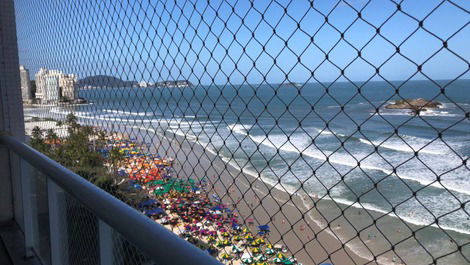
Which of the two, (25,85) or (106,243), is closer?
(106,243)

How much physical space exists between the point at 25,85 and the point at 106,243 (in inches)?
94.7

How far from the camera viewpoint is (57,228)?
171cm

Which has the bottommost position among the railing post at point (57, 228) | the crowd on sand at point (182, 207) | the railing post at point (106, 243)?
the crowd on sand at point (182, 207)

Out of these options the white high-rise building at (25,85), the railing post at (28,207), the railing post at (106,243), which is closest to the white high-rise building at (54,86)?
Result: the white high-rise building at (25,85)

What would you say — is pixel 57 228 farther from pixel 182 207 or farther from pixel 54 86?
pixel 182 207

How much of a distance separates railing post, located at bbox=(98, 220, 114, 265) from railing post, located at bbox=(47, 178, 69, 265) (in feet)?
2.11

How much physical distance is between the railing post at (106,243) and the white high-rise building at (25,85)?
86.0 inches

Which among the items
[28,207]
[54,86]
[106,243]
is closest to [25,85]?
[54,86]

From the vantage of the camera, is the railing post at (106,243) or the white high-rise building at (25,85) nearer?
the railing post at (106,243)

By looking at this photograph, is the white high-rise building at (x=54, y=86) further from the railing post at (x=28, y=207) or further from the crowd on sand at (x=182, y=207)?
the railing post at (x=28, y=207)

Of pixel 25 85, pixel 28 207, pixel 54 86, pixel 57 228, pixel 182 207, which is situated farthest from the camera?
pixel 182 207

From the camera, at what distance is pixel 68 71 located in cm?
254

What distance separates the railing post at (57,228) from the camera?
168cm

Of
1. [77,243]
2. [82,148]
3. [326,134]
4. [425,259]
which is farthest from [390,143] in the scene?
[77,243]
